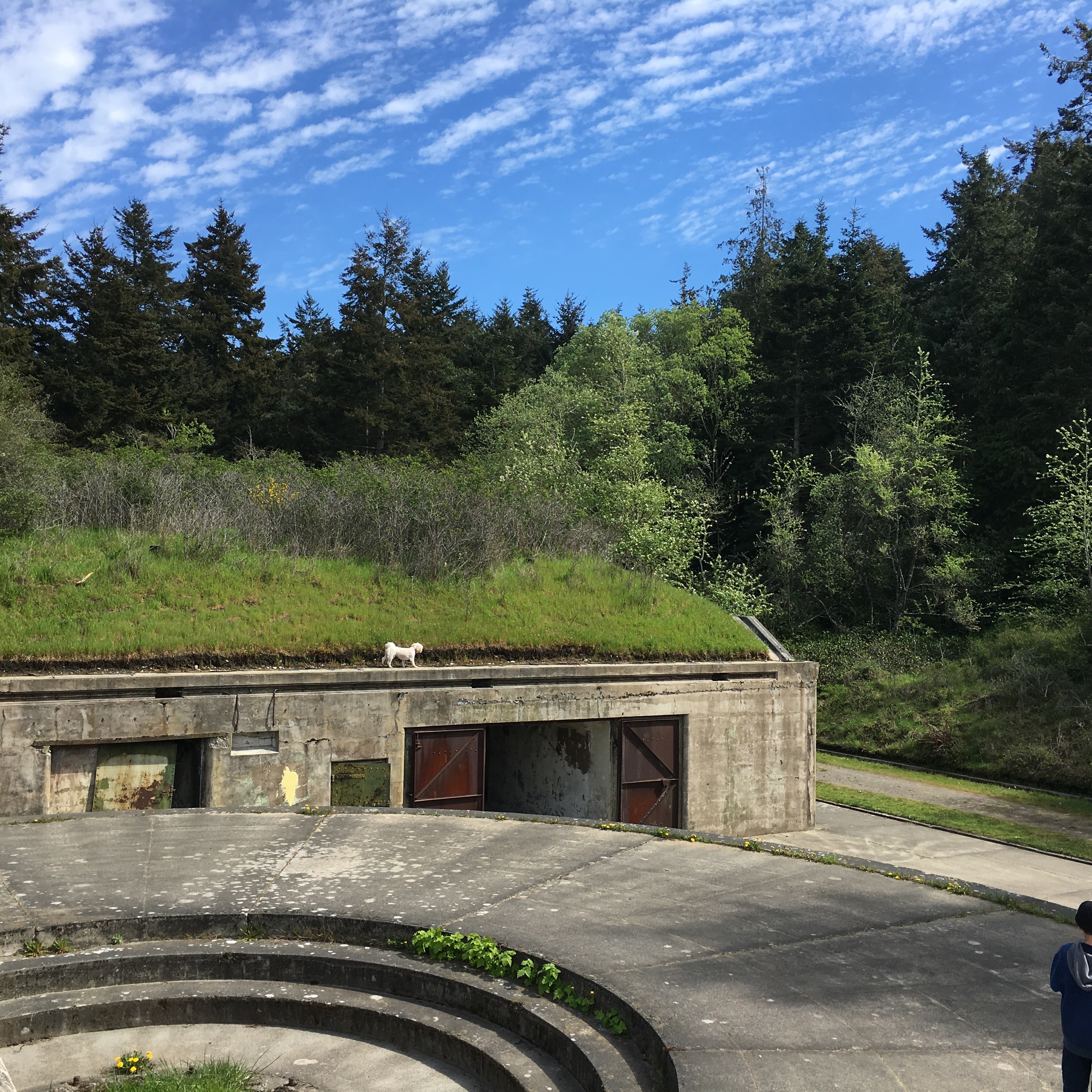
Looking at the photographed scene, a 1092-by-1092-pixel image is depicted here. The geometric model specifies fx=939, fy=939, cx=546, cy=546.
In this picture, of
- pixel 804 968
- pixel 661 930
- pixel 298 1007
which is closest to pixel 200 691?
pixel 298 1007

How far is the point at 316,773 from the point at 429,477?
874 centimetres

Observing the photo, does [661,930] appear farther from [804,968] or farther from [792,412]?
[792,412]

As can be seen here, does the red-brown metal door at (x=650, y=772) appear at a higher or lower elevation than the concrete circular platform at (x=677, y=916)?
lower

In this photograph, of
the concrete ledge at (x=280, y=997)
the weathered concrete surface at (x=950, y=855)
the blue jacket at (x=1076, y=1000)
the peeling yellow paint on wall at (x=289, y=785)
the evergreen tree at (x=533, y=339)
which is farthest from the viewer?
the evergreen tree at (x=533, y=339)

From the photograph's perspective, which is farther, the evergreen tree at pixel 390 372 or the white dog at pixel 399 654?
the evergreen tree at pixel 390 372

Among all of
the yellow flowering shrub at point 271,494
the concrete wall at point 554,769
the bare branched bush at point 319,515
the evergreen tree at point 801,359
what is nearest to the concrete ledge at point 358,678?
the concrete wall at point 554,769

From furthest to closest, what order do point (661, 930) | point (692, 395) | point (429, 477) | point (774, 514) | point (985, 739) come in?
point (692, 395) < point (774, 514) < point (985, 739) < point (429, 477) < point (661, 930)

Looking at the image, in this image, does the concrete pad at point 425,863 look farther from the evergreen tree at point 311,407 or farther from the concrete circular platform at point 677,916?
the evergreen tree at point 311,407

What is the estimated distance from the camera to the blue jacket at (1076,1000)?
4211mm

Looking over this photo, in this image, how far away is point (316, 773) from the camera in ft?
40.9

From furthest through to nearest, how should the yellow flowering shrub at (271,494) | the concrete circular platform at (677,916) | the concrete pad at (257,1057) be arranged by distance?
the yellow flowering shrub at (271,494), the concrete pad at (257,1057), the concrete circular platform at (677,916)

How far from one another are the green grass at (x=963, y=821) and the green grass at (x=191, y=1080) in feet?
47.3

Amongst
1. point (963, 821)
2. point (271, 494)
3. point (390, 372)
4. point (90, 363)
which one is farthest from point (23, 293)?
point (963, 821)

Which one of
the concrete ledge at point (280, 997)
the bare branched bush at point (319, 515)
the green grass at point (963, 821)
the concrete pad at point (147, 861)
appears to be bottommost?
the green grass at point (963, 821)
